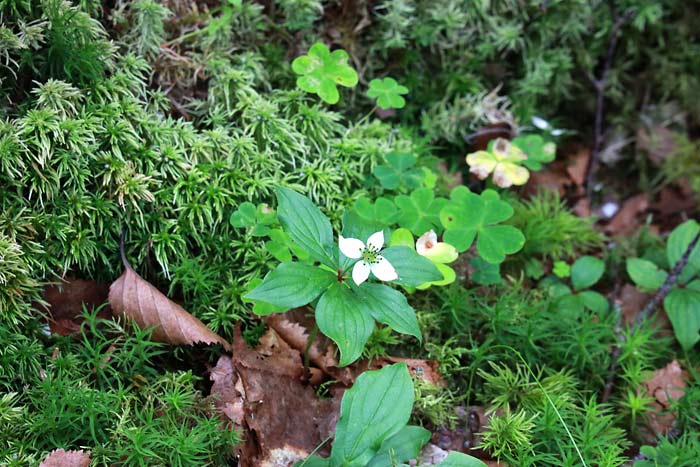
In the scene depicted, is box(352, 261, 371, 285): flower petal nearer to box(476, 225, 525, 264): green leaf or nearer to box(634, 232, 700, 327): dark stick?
box(476, 225, 525, 264): green leaf

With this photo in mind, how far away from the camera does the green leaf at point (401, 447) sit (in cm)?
208

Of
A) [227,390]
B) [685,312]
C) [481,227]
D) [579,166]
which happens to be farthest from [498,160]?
[227,390]

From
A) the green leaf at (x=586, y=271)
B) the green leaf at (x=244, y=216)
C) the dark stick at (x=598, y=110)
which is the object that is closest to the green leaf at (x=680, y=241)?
the green leaf at (x=586, y=271)

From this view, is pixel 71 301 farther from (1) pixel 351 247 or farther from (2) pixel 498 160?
(2) pixel 498 160

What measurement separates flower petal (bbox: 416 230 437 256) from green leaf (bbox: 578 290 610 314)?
0.94 meters

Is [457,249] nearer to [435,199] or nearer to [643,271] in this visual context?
[435,199]

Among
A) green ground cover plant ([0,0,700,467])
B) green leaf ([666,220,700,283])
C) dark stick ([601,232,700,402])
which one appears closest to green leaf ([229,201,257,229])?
green ground cover plant ([0,0,700,467])

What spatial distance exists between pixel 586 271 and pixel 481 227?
0.70 m

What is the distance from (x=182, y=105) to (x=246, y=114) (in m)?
0.34

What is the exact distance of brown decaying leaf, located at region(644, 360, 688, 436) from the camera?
8.54ft

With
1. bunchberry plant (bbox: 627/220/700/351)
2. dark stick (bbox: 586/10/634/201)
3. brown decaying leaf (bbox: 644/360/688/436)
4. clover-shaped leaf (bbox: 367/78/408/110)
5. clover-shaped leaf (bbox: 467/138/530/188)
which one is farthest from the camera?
dark stick (bbox: 586/10/634/201)

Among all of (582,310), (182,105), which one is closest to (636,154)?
(582,310)

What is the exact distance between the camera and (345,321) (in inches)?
81.3

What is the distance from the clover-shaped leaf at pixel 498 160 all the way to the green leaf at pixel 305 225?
4.23 ft
